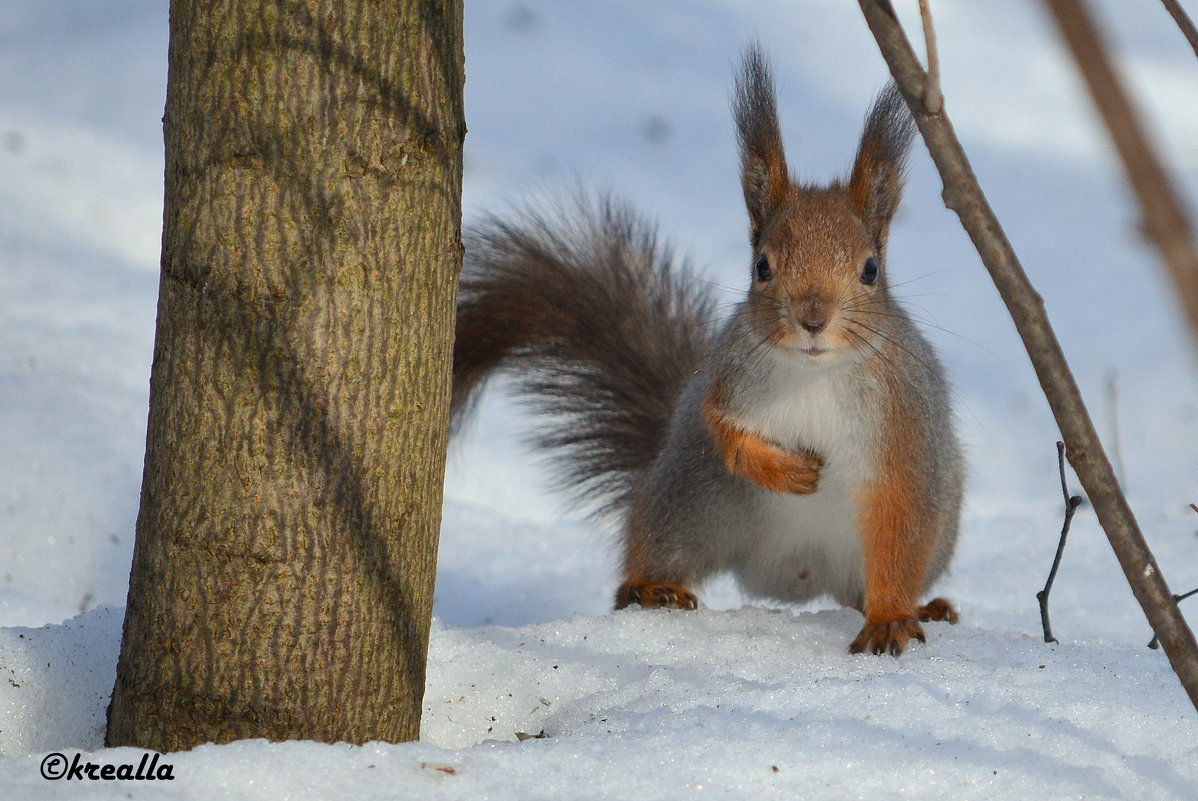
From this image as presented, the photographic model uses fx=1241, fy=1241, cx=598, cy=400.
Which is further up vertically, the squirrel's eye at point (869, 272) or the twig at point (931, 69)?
the squirrel's eye at point (869, 272)

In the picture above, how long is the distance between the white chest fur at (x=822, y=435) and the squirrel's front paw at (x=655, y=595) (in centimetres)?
18

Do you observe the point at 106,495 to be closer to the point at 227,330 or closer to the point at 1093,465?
the point at 227,330

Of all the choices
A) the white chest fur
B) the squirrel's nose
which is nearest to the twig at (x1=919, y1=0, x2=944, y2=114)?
the squirrel's nose

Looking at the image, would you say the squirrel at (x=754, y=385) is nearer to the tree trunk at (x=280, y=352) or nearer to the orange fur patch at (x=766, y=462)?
the orange fur patch at (x=766, y=462)

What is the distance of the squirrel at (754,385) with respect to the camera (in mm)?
1654

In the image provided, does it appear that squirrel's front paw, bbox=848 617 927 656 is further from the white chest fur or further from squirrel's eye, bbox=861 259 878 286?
squirrel's eye, bbox=861 259 878 286

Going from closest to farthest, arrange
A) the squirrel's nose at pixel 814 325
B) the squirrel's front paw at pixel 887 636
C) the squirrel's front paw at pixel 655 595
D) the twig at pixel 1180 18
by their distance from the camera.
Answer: the twig at pixel 1180 18, the squirrel's nose at pixel 814 325, the squirrel's front paw at pixel 887 636, the squirrel's front paw at pixel 655 595

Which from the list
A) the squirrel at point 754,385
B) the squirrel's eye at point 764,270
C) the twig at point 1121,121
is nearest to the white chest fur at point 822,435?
the squirrel at point 754,385

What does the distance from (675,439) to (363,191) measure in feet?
3.13

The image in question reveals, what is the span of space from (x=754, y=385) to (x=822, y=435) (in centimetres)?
11

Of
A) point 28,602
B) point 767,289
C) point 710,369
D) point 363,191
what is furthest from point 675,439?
point 28,602

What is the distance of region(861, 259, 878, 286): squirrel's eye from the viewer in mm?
1649

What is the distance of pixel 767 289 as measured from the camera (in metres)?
1.63

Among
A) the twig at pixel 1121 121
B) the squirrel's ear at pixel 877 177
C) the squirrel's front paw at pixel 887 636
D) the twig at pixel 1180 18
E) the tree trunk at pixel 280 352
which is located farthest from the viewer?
the squirrel's ear at pixel 877 177
